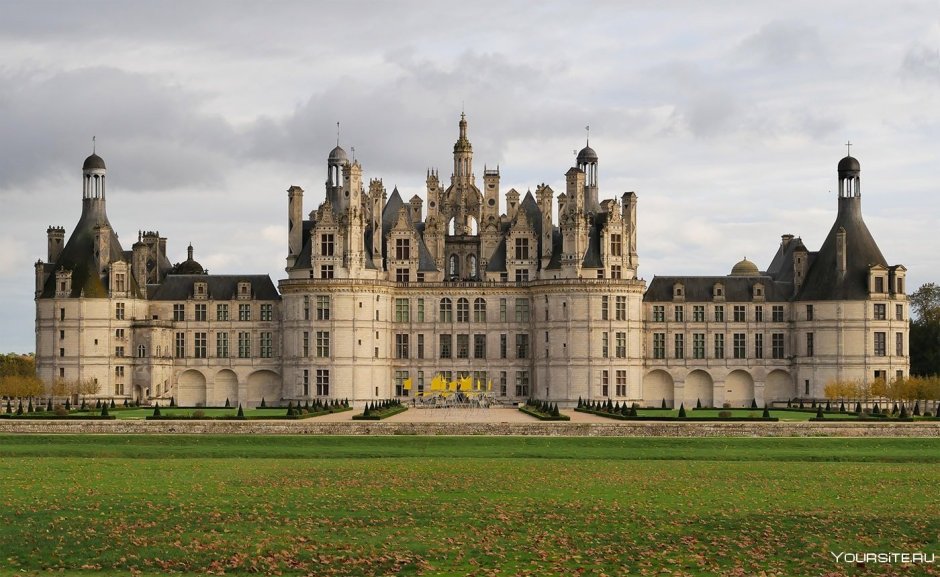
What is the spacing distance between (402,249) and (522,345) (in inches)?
406

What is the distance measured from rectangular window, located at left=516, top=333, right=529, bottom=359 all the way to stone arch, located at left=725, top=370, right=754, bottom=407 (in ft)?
44.3

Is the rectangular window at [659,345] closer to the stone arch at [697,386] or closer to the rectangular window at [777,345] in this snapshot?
the stone arch at [697,386]

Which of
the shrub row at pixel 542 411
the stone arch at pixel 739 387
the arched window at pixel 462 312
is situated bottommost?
the shrub row at pixel 542 411

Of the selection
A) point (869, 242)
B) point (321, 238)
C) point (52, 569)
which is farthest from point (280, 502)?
point (869, 242)

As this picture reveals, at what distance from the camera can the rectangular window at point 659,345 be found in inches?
3871

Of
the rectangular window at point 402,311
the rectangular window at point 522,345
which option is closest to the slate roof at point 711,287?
the rectangular window at point 522,345

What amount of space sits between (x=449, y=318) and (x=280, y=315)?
11.3 meters

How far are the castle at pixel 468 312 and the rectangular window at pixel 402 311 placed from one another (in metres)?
0.16

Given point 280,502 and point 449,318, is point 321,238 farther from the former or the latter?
point 280,502

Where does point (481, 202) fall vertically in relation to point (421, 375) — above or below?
above

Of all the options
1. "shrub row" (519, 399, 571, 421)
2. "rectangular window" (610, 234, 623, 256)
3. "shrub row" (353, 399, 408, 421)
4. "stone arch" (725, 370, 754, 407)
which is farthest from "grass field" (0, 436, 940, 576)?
"stone arch" (725, 370, 754, 407)

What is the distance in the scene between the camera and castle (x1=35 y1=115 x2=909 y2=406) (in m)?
93.9

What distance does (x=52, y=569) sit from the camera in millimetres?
24531

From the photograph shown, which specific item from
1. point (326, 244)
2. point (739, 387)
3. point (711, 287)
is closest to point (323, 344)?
point (326, 244)
